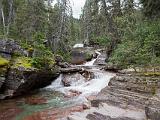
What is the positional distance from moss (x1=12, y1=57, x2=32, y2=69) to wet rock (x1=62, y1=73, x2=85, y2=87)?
420 cm

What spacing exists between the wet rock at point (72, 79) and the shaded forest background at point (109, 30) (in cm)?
241

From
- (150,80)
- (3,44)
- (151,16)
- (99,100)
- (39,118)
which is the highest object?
(151,16)

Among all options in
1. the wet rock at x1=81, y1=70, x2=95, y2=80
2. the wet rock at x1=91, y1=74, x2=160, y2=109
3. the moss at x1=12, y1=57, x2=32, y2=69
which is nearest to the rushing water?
the wet rock at x1=81, y1=70, x2=95, y2=80

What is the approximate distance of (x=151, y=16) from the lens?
2003 cm

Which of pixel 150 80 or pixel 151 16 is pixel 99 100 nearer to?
pixel 150 80

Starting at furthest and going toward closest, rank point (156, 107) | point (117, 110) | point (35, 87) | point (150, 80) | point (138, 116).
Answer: point (35, 87) < point (150, 80) < point (117, 110) < point (138, 116) < point (156, 107)

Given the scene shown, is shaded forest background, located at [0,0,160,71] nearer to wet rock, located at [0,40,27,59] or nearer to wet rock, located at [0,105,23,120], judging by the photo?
wet rock, located at [0,40,27,59]

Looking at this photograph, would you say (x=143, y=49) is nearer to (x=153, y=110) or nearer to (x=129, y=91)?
(x=129, y=91)

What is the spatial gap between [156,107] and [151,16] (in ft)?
34.7

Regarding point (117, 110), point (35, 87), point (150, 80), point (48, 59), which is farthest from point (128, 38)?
point (117, 110)

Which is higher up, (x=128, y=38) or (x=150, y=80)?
(x=128, y=38)

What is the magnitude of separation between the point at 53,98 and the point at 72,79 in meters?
4.60

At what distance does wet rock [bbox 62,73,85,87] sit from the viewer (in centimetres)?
2254

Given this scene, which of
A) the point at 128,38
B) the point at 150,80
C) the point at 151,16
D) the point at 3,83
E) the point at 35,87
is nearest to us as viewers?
the point at 150,80
